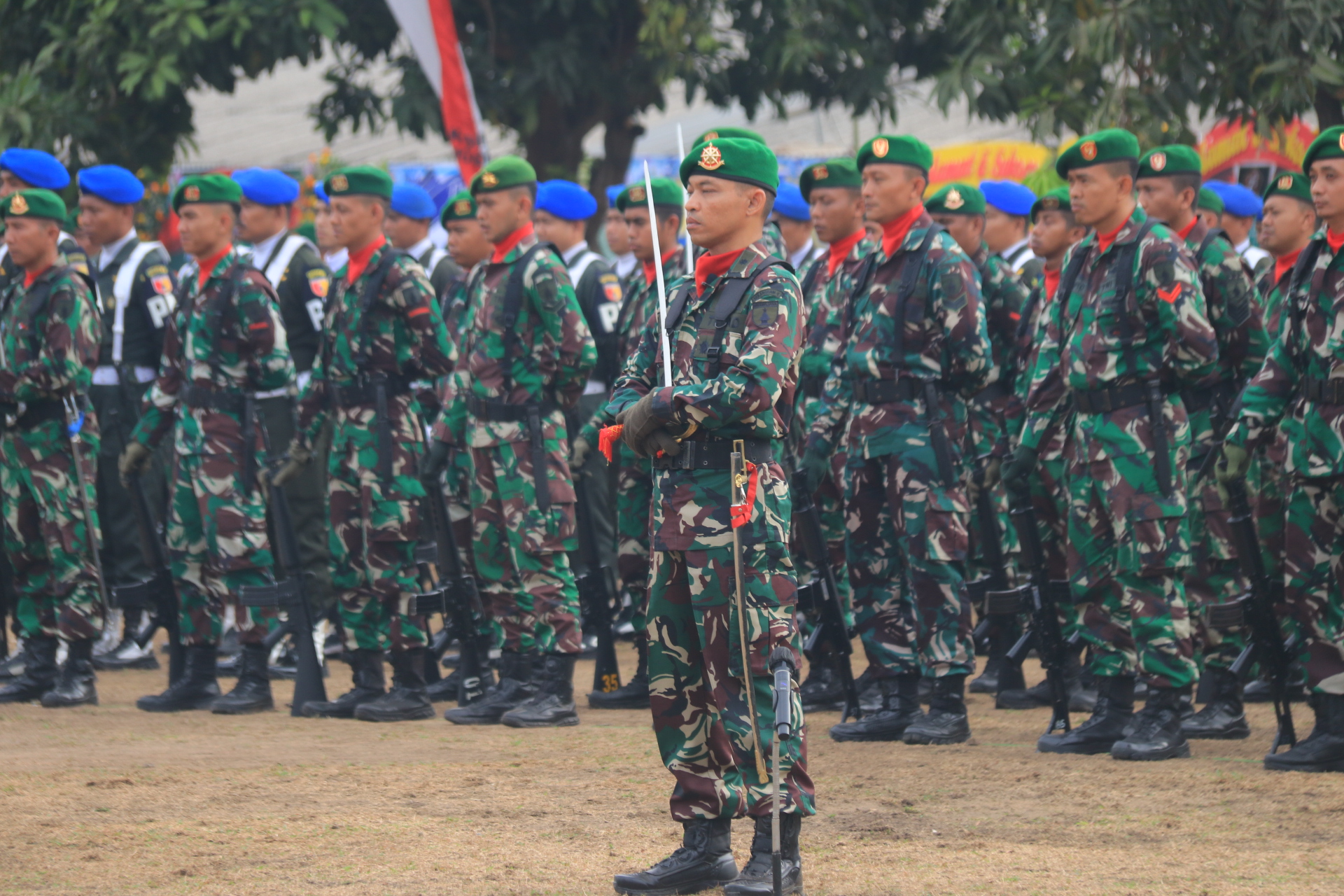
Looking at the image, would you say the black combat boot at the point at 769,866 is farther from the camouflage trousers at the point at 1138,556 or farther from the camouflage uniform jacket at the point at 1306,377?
the camouflage uniform jacket at the point at 1306,377

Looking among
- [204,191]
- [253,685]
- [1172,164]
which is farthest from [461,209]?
[1172,164]

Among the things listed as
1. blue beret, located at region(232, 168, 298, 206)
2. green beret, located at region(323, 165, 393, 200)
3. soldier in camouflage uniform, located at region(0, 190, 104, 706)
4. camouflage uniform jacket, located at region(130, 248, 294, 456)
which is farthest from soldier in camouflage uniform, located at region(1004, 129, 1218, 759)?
blue beret, located at region(232, 168, 298, 206)

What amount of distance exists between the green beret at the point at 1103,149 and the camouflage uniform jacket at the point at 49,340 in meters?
4.73

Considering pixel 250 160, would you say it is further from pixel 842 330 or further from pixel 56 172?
pixel 842 330

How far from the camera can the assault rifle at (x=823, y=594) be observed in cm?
745

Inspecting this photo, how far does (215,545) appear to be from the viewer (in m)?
8.01

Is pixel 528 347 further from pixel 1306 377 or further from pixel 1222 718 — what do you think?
pixel 1222 718

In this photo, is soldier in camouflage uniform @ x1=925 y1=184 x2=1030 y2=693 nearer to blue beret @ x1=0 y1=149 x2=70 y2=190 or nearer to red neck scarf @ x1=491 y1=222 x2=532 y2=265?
red neck scarf @ x1=491 y1=222 x2=532 y2=265

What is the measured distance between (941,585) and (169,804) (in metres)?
3.22

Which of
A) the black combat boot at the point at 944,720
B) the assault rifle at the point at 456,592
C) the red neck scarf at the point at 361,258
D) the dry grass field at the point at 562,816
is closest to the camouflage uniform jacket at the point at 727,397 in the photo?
the dry grass field at the point at 562,816

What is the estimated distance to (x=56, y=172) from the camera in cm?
984

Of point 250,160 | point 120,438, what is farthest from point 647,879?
point 250,160

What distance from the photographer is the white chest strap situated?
941cm

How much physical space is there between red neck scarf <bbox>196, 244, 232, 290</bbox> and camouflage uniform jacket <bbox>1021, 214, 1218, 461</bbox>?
411cm
